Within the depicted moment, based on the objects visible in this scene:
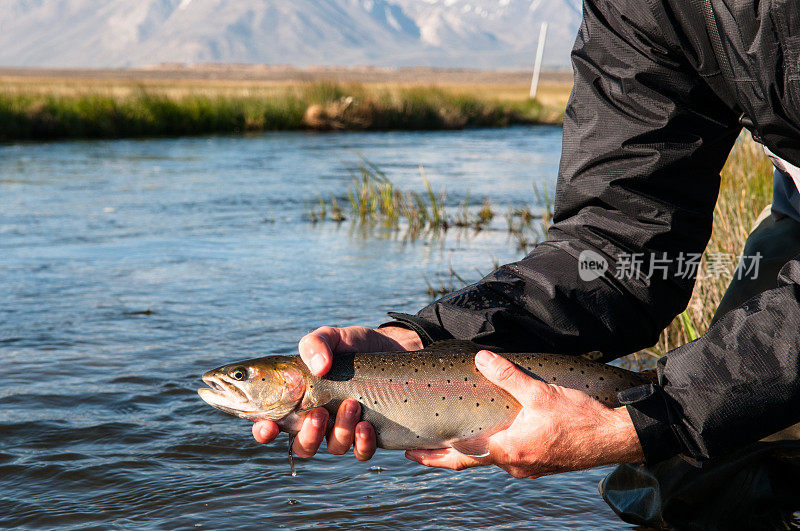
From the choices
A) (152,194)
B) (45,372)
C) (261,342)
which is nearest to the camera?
(45,372)

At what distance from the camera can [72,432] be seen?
375cm

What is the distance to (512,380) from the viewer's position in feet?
6.52

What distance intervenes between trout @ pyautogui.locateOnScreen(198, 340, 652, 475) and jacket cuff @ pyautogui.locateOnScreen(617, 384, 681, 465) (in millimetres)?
183

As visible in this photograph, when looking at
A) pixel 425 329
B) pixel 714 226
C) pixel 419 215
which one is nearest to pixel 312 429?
pixel 425 329

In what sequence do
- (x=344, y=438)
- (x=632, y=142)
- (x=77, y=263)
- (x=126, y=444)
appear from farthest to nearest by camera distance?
(x=77, y=263), (x=126, y=444), (x=632, y=142), (x=344, y=438)

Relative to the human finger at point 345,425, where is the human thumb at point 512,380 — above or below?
above

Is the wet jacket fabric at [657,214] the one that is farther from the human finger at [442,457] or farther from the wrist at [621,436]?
the human finger at [442,457]

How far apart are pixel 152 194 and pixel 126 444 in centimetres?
764

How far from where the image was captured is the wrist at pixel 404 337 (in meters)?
2.40

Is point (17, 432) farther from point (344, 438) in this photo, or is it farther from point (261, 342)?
point (344, 438)

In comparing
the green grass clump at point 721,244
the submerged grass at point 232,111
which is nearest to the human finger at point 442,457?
the green grass clump at point 721,244

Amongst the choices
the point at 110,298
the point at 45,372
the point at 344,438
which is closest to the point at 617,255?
the point at 344,438

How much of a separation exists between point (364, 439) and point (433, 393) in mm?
199

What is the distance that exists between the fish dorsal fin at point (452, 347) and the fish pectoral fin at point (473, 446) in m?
0.22
